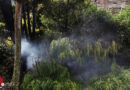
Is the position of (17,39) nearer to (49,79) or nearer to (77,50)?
(49,79)

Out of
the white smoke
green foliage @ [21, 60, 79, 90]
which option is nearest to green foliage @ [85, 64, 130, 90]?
green foliage @ [21, 60, 79, 90]

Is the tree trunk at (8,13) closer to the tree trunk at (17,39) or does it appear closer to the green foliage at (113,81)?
the tree trunk at (17,39)

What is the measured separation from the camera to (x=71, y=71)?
4.72 m

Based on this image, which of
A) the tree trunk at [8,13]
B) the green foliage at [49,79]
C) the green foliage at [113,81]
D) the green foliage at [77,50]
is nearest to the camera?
the green foliage at [49,79]

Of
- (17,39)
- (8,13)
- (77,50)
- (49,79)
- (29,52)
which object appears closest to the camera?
(17,39)

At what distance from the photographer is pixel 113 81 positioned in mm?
4062

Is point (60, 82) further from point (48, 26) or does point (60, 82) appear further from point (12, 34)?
point (12, 34)

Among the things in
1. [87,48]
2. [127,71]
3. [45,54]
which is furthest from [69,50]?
[127,71]

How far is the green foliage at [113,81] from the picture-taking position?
155 inches

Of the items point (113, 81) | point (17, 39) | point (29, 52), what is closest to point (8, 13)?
point (29, 52)

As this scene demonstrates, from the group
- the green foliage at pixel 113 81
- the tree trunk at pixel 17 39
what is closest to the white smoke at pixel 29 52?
the tree trunk at pixel 17 39

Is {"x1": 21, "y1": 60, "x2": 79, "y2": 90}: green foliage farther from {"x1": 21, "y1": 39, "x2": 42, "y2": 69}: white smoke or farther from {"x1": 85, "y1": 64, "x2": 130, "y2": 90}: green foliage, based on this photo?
{"x1": 21, "y1": 39, "x2": 42, "y2": 69}: white smoke

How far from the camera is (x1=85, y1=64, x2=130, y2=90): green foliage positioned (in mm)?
3933

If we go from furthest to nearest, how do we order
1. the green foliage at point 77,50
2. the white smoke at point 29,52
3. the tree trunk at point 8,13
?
the tree trunk at point 8,13 < the white smoke at point 29,52 < the green foliage at point 77,50
